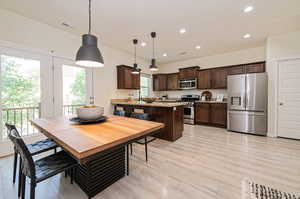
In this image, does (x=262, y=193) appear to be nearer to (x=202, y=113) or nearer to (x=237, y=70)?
(x=202, y=113)

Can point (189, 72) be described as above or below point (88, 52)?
above

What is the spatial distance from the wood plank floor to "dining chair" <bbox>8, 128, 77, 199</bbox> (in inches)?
19.8

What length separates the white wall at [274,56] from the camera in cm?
340

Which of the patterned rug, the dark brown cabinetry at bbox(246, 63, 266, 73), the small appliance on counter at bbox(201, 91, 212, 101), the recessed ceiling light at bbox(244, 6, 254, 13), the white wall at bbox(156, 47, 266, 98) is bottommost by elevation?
the patterned rug

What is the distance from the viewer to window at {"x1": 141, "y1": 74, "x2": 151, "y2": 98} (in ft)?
20.2

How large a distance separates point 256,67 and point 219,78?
112 centimetres

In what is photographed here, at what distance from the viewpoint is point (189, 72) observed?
18.4 ft

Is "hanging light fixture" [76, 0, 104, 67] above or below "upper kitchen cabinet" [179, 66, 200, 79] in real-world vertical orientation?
below

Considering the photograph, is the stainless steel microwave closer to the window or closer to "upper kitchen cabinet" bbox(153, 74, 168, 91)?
"upper kitchen cabinet" bbox(153, 74, 168, 91)

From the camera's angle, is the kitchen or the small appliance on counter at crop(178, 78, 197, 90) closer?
the kitchen

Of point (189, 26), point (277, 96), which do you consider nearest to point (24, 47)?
point (189, 26)

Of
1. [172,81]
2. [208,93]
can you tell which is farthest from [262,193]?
[172,81]

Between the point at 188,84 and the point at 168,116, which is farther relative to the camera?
the point at 188,84

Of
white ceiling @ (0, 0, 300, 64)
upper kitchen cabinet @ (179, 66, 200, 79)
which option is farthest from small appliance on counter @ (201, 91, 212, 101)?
white ceiling @ (0, 0, 300, 64)
